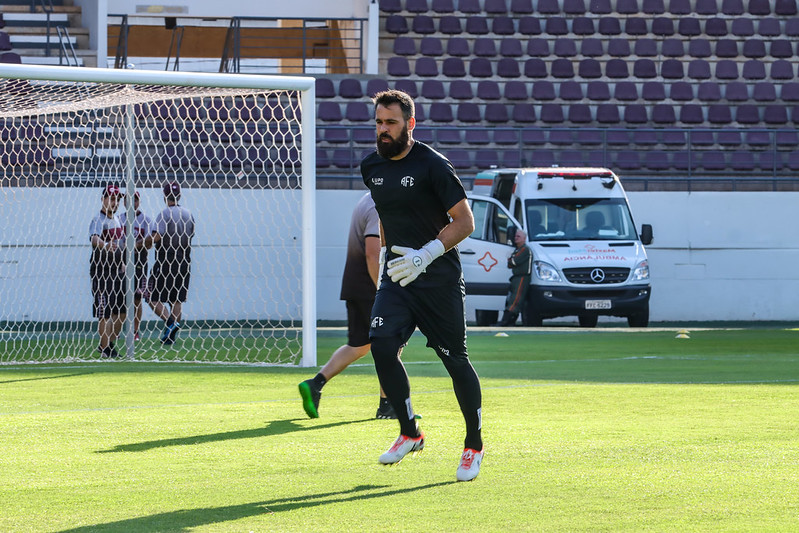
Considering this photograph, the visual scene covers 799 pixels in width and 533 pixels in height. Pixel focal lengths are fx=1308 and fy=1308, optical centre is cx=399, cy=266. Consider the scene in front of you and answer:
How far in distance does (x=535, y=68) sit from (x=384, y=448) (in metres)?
19.9

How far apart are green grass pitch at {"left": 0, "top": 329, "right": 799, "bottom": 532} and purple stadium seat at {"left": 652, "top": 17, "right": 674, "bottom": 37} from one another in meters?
16.2

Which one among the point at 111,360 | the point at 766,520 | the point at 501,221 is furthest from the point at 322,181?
the point at 766,520

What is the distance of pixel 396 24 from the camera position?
87.9ft

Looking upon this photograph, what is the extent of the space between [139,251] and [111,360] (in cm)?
215

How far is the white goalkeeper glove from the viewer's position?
19.7ft

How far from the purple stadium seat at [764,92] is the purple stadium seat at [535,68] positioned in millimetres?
4256

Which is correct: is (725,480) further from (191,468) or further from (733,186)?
(733,186)

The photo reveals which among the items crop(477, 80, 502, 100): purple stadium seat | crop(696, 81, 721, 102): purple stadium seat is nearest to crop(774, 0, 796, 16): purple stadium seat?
crop(696, 81, 721, 102): purple stadium seat

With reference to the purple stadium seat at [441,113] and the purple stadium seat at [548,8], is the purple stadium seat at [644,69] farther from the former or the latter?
the purple stadium seat at [441,113]

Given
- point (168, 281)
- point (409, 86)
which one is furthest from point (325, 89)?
point (168, 281)

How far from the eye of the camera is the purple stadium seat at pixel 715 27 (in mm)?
27203

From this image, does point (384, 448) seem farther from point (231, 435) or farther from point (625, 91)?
point (625, 91)

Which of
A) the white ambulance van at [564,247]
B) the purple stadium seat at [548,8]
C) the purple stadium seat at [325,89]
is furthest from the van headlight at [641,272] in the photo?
the purple stadium seat at [548,8]

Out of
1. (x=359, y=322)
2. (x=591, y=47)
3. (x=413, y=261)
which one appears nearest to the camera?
(x=413, y=261)
